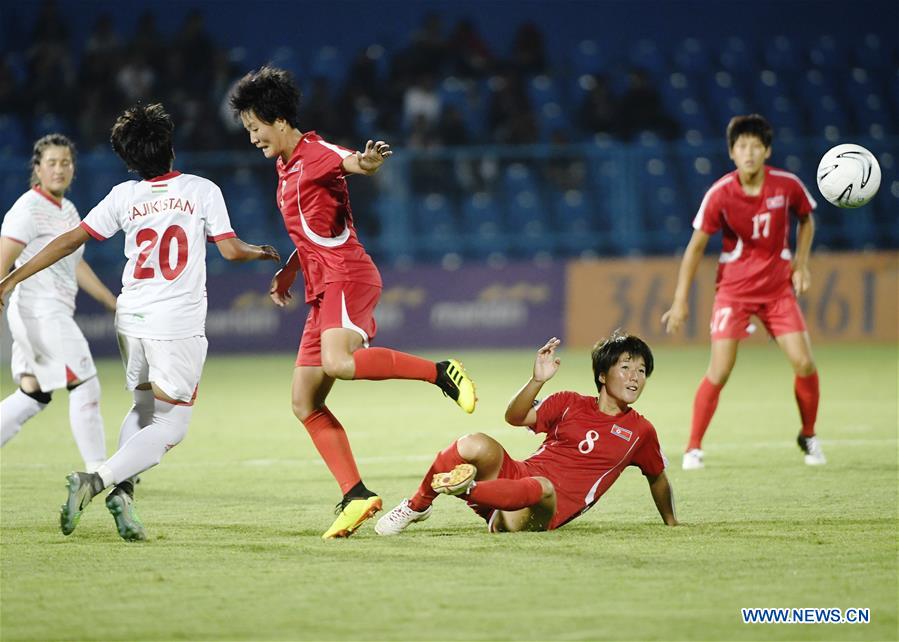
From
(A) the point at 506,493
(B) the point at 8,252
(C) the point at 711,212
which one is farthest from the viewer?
(C) the point at 711,212

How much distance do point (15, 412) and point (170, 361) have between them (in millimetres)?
2052

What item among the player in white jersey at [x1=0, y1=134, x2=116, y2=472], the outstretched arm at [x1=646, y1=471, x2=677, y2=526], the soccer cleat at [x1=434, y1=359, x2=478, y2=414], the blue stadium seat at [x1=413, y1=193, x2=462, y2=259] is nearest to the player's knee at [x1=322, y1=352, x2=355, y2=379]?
the soccer cleat at [x1=434, y1=359, x2=478, y2=414]

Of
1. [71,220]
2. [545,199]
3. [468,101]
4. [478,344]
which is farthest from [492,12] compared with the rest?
[71,220]

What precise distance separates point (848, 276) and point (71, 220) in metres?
12.7

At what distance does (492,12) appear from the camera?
2261 centimetres

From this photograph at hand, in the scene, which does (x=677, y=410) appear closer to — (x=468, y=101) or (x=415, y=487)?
(x=415, y=487)

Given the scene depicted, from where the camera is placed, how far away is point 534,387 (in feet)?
19.4

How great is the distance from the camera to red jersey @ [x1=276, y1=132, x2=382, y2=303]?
6363mm

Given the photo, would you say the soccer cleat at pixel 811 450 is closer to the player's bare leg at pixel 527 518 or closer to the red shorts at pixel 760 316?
the red shorts at pixel 760 316

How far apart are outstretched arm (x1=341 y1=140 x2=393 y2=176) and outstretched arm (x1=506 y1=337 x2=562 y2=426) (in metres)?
1.14

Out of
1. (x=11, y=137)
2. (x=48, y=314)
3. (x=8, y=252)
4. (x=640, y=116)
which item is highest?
(x=640, y=116)

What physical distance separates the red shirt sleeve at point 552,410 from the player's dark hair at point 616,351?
0.20 metres

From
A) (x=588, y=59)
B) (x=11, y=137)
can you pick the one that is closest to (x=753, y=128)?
(x=11, y=137)

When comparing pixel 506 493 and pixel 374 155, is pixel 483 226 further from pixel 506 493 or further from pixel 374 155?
pixel 506 493
